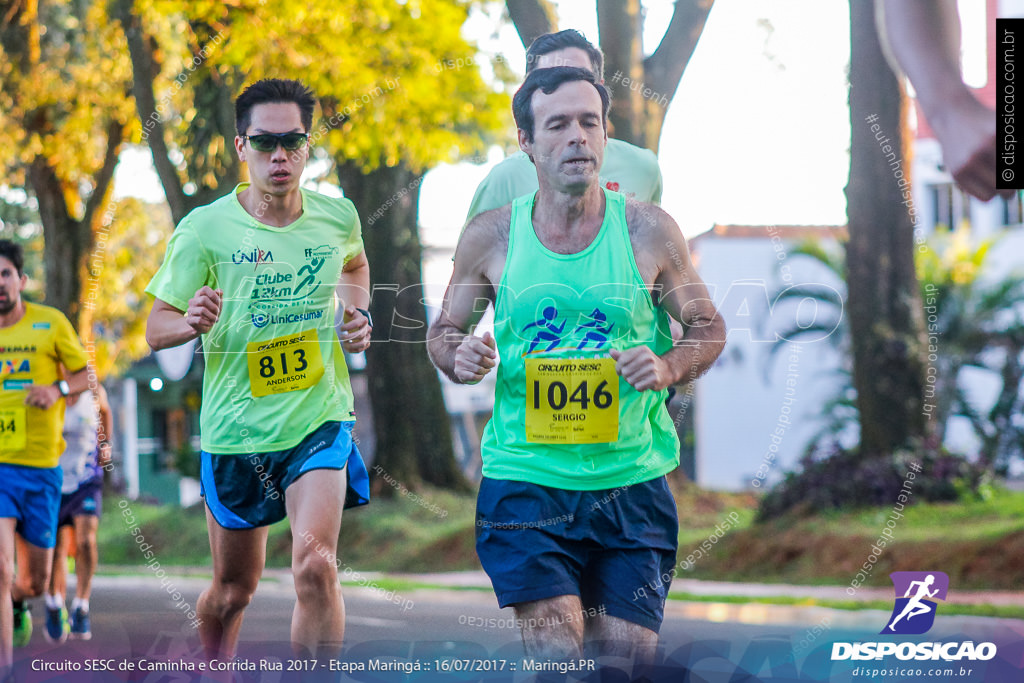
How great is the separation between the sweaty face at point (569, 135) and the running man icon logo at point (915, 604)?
186 centimetres

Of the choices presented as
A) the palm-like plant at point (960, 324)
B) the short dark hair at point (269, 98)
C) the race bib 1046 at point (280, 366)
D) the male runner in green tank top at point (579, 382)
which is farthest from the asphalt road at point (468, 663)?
the palm-like plant at point (960, 324)

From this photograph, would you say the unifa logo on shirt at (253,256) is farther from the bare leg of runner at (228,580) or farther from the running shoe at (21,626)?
the running shoe at (21,626)

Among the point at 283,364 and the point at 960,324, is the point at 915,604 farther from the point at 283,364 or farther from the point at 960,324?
the point at 960,324

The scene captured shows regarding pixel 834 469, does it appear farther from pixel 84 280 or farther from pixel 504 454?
pixel 84 280

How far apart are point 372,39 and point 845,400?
706 centimetres

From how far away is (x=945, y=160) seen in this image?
175 cm

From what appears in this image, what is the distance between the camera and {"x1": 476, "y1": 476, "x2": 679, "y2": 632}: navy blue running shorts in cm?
345

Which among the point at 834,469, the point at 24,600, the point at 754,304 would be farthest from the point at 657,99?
the point at 834,469

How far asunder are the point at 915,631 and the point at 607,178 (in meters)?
1.85

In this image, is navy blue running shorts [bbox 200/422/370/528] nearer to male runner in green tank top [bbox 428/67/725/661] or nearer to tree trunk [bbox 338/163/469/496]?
male runner in green tank top [bbox 428/67/725/661]

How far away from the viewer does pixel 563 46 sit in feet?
14.0

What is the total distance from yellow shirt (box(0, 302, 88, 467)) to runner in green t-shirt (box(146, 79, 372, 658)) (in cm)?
190

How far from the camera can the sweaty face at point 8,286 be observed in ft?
20.3

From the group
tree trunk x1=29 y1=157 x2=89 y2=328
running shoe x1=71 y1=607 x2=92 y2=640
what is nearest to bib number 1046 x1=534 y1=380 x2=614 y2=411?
running shoe x1=71 y1=607 x2=92 y2=640
